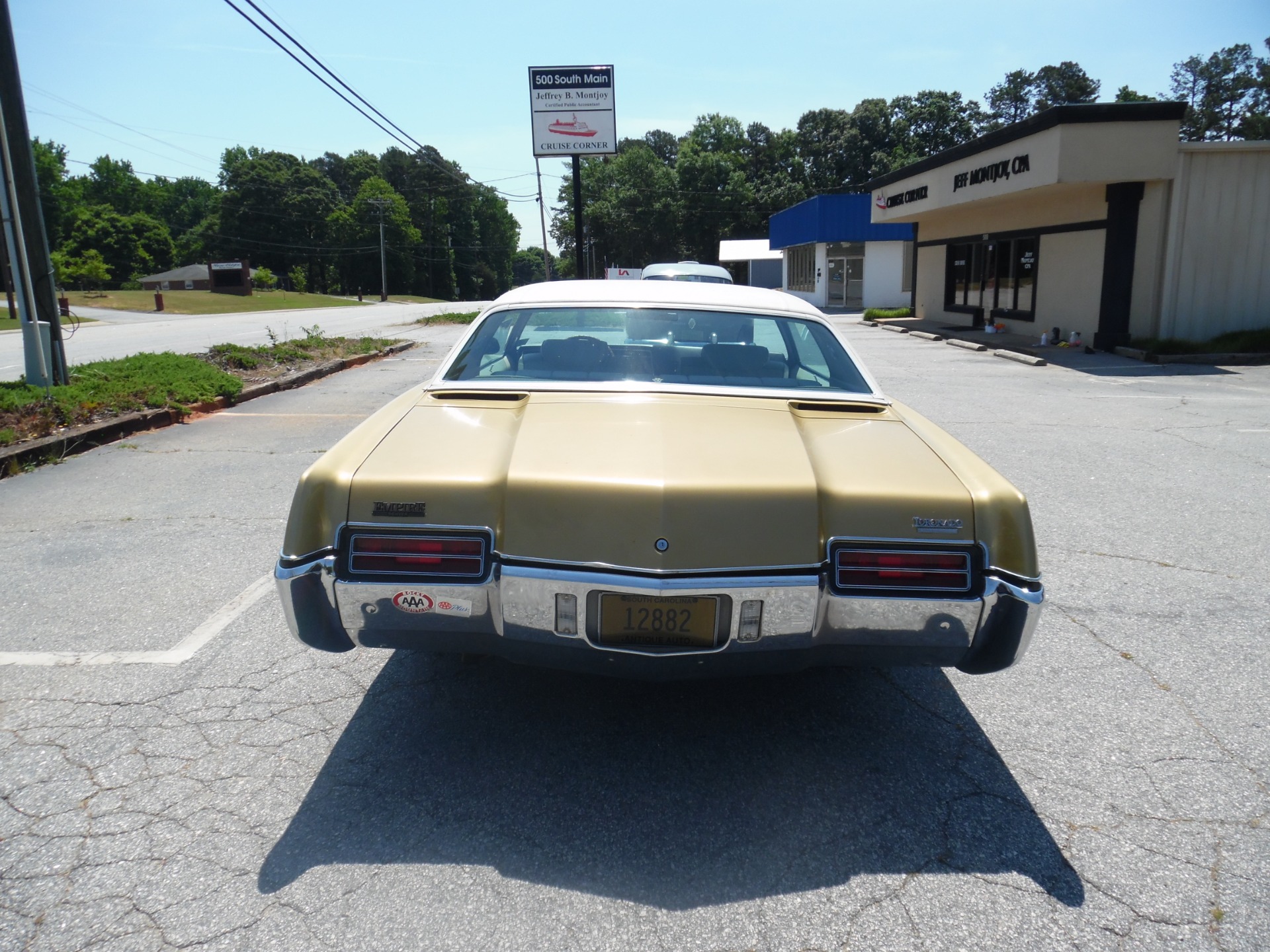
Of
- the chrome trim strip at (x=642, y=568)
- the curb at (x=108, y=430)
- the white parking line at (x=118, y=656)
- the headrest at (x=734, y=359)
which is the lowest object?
the white parking line at (x=118, y=656)

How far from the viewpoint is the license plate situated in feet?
8.62

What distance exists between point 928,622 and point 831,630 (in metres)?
0.29

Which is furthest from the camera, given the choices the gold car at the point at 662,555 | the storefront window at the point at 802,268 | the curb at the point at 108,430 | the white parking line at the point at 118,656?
the storefront window at the point at 802,268

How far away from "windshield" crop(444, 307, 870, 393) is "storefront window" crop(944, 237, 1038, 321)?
62.4ft

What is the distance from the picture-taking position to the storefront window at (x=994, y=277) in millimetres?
21266

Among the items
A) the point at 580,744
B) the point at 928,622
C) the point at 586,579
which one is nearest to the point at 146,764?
the point at 580,744

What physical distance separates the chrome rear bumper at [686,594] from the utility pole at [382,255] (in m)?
74.3

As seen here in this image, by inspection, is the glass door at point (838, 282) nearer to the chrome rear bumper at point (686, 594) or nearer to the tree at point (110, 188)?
the chrome rear bumper at point (686, 594)

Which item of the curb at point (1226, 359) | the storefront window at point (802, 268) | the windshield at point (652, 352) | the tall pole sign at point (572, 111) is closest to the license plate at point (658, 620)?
the windshield at point (652, 352)

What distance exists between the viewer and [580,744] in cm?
317

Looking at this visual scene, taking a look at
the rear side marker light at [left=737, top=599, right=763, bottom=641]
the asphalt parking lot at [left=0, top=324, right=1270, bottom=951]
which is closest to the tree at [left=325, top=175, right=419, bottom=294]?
the asphalt parking lot at [left=0, top=324, right=1270, bottom=951]

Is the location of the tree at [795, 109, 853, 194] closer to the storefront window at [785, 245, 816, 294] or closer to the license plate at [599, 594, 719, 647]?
the storefront window at [785, 245, 816, 294]

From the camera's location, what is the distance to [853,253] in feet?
137

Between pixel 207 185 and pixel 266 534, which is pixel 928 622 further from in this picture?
pixel 207 185
